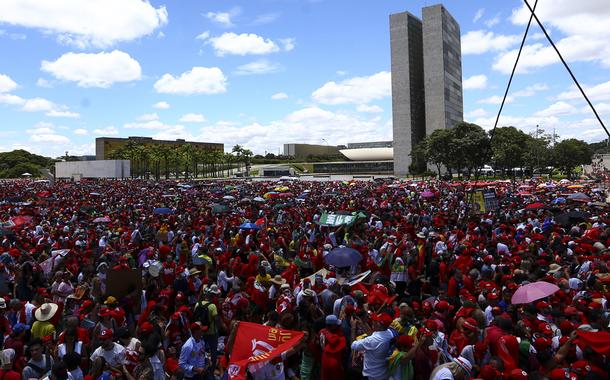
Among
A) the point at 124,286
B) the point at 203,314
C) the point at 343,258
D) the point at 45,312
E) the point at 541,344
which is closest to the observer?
the point at 541,344

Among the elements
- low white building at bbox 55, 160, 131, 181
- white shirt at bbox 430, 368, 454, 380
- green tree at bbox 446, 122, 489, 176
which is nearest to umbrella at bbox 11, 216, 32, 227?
white shirt at bbox 430, 368, 454, 380

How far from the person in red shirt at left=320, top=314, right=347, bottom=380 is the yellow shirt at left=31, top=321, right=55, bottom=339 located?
12.9 ft

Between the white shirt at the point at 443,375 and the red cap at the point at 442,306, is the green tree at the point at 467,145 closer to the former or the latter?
the red cap at the point at 442,306

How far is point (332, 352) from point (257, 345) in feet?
2.88

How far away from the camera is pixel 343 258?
10430mm

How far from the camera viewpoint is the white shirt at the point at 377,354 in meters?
5.30

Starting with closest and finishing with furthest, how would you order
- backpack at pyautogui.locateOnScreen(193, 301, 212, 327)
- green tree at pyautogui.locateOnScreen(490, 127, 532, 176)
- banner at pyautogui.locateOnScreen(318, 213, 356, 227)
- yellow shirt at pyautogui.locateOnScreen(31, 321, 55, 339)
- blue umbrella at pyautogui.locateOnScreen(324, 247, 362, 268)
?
yellow shirt at pyautogui.locateOnScreen(31, 321, 55, 339) < backpack at pyautogui.locateOnScreen(193, 301, 212, 327) < blue umbrella at pyautogui.locateOnScreen(324, 247, 362, 268) < banner at pyautogui.locateOnScreen(318, 213, 356, 227) < green tree at pyautogui.locateOnScreen(490, 127, 532, 176)

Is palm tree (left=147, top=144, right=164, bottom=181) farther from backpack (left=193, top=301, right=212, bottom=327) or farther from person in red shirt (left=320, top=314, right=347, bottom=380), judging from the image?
person in red shirt (left=320, top=314, right=347, bottom=380)

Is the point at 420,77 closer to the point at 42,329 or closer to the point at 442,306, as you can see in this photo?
the point at 442,306

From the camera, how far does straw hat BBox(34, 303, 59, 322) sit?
23.2 ft

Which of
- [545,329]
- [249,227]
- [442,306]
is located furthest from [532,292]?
[249,227]

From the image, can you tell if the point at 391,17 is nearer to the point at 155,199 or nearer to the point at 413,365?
the point at 155,199

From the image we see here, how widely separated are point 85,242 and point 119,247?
1426 millimetres

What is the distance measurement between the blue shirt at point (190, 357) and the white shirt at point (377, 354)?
2156mm
